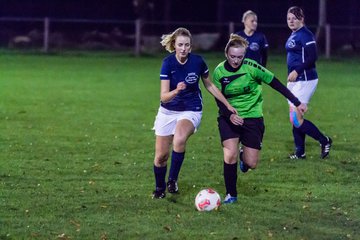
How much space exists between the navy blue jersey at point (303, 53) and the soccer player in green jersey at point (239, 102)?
2724 millimetres

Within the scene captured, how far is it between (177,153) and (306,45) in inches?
133

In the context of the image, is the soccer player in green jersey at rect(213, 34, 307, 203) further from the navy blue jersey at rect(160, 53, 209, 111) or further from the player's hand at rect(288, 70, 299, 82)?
the player's hand at rect(288, 70, 299, 82)

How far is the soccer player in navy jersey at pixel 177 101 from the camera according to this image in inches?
388

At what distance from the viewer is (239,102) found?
1007 cm

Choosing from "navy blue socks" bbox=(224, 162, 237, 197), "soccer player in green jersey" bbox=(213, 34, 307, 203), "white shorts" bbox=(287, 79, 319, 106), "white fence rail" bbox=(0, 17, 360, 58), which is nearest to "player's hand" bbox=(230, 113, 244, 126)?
"soccer player in green jersey" bbox=(213, 34, 307, 203)

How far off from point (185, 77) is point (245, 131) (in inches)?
34.7

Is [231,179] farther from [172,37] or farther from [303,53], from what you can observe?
[303,53]

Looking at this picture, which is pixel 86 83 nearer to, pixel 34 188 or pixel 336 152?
pixel 336 152

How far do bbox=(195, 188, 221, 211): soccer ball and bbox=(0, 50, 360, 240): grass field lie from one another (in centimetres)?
9

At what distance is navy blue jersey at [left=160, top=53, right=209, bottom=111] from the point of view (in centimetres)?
992

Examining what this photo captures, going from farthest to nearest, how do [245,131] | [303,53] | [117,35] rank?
[117,35]
[303,53]
[245,131]

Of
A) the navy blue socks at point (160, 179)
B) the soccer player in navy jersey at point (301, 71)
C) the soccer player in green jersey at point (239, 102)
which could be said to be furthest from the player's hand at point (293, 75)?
the navy blue socks at point (160, 179)

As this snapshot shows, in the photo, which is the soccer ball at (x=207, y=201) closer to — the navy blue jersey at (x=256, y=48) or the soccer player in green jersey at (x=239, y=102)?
the soccer player in green jersey at (x=239, y=102)

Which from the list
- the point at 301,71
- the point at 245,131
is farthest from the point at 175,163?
the point at 301,71
